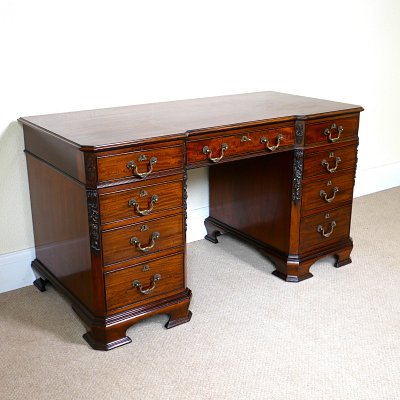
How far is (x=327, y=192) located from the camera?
8.38 ft

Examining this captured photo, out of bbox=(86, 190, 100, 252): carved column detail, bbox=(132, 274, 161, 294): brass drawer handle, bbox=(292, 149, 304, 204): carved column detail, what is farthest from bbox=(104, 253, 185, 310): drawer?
bbox=(292, 149, 304, 204): carved column detail

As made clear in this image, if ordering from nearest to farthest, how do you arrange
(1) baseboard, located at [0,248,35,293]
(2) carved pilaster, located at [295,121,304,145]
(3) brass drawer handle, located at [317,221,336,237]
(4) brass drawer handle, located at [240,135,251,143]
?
(4) brass drawer handle, located at [240,135,251,143] < (2) carved pilaster, located at [295,121,304,145] < (1) baseboard, located at [0,248,35,293] < (3) brass drawer handle, located at [317,221,336,237]

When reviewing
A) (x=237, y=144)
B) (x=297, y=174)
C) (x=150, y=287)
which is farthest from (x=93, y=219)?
(x=297, y=174)

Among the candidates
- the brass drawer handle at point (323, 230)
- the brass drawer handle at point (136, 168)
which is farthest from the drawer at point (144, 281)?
the brass drawer handle at point (323, 230)

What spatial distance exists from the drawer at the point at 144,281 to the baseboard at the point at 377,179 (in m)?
1.95

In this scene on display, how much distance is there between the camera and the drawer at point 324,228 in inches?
99.8

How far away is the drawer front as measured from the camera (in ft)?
6.26

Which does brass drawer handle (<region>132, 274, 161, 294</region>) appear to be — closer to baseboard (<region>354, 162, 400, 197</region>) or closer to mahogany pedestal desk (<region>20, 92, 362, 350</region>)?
mahogany pedestal desk (<region>20, 92, 362, 350</region>)

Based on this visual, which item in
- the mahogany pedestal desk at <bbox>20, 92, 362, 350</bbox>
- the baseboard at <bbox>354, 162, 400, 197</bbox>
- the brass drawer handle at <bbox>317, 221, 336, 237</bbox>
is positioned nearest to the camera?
the mahogany pedestal desk at <bbox>20, 92, 362, 350</bbox>

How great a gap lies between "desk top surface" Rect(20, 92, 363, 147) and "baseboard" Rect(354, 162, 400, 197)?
1.18 m

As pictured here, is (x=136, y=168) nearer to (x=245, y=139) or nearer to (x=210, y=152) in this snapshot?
(x=210, y=152)

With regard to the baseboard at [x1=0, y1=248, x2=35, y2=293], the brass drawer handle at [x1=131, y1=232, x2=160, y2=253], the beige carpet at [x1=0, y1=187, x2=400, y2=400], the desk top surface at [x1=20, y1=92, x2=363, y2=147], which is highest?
the desk top surface at [x1=20, y1=92, x2=363, y2=147]

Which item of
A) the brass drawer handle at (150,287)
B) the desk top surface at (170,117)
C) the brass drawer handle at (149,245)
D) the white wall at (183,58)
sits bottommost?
the brass drawer handle at (150,287)

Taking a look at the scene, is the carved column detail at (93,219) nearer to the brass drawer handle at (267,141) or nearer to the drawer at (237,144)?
the drawer at (237,144)
